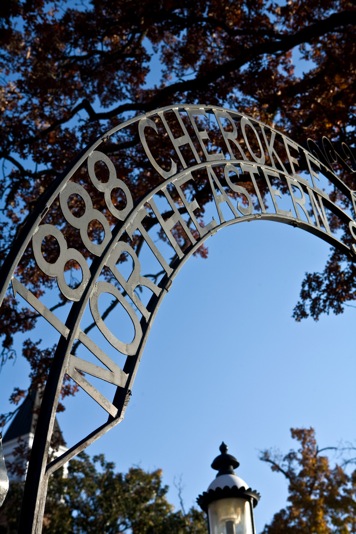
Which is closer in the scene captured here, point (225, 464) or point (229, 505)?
point (229, 505)

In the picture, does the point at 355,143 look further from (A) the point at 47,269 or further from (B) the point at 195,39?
(A) the point at 47,269

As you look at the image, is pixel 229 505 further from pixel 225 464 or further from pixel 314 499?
pixel 314 499

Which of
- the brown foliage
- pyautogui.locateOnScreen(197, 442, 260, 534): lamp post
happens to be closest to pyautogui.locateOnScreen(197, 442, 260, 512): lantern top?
pyautogui.locateOnScreen(197, 442, 260, 534): lamp post

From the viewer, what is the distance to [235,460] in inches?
189

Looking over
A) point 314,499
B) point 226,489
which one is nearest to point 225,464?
point 226,489

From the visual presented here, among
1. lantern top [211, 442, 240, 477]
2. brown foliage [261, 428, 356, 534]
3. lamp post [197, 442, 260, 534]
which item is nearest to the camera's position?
lamp post [197, 442, 260, 534]

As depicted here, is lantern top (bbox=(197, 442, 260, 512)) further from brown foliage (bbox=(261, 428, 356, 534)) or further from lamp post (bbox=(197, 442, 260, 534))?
brown foliage (bbox=(261, 428, 356, 534))

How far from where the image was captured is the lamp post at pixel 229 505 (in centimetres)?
424

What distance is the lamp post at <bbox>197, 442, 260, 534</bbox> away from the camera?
424 cm

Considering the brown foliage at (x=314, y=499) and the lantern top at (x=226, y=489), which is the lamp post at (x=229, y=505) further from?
the brown foliage at (x=314, y=499)

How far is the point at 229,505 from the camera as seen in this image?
4344 millimetres

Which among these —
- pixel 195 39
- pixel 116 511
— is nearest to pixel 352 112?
pixel 195 39

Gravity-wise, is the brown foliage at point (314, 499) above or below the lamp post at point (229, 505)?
above

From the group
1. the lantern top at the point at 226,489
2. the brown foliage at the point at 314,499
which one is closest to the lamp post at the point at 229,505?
the lantern top at the point at 226,489
